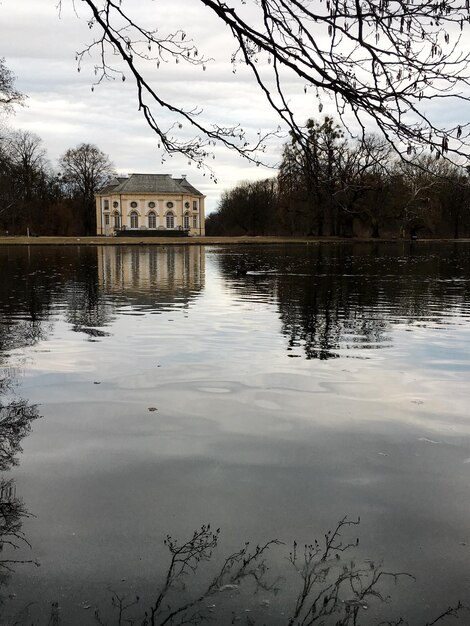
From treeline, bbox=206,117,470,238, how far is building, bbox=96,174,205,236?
967 centimetres

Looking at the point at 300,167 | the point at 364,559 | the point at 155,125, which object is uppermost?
the point at 155,125

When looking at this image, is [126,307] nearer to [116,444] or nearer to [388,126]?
[116,444]

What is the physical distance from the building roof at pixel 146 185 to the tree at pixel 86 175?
254cm

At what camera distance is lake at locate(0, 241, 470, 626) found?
336cm

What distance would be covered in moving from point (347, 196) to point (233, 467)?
2.82 m

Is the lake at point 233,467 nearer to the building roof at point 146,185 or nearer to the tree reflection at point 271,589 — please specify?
the tree reflection at point 271,589

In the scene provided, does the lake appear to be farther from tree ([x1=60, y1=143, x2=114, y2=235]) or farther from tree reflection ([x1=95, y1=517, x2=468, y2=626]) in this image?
tree ([x1=60, y1=143, x2=114, y2=235])

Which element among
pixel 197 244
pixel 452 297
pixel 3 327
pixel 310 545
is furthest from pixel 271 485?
pixel 197 244

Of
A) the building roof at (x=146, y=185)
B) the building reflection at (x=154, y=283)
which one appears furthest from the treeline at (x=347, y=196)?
the building roof at (x=146, y=185)

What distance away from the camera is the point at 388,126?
4570mm

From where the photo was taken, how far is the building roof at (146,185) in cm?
10831

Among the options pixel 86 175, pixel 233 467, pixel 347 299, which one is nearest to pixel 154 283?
pixel 347 299

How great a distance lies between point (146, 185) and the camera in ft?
362

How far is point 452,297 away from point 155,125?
525 inches
